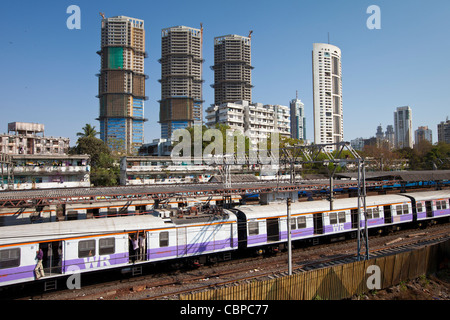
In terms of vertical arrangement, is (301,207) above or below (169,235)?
above

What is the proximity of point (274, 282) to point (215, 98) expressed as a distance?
151 m

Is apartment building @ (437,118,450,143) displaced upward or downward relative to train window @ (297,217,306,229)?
upward

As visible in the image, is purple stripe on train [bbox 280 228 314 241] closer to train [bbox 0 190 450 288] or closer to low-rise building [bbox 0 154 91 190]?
train [bbox 0 190 450 288]

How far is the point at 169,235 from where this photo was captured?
16.3 meters

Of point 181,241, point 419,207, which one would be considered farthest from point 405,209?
point 181,241

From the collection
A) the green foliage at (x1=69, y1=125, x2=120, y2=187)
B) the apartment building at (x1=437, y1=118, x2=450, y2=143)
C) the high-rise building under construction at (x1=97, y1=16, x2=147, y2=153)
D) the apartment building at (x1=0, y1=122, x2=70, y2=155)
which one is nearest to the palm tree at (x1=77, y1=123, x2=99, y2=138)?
the green foliage at (x1=69, y1=125, x2=120, y2=187)

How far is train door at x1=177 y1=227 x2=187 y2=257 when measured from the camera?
16.5 m

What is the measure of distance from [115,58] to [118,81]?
11.4 metres

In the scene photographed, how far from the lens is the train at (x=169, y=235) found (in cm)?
1336

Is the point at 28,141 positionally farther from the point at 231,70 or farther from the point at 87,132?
the point at 231,70

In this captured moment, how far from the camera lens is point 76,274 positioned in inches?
580

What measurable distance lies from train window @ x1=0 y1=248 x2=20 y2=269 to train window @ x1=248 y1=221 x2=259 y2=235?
12.0m
